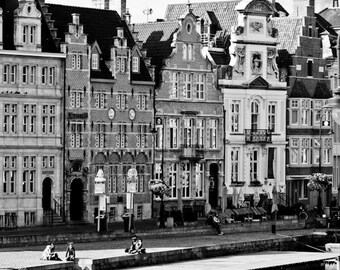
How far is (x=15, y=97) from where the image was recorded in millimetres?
65938

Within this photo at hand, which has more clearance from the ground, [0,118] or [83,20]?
[83,20]

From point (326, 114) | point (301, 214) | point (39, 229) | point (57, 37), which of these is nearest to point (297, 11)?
point (326, 114)

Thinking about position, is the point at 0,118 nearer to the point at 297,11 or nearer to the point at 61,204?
the point at 61,204

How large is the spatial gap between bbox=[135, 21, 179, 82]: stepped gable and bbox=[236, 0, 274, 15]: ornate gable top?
4116 mm

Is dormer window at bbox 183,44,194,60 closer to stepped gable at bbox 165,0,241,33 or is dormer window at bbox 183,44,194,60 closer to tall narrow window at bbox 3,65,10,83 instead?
stepped gable at bbox 165,0,241,33

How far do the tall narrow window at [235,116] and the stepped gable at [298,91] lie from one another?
416 centimetres

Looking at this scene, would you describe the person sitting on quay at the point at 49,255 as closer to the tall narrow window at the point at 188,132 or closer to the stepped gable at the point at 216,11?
the tall narrow window at the point at 188,132

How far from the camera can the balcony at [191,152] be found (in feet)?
245

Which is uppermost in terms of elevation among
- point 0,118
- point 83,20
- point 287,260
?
point 83,20

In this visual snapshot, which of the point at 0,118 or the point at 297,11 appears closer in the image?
the point at 0,118

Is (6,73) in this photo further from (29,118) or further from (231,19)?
(231,19)

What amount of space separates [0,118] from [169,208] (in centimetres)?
1133

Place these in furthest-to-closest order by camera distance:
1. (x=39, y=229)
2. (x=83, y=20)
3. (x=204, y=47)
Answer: (x=204, y=47), (x=83, y=20), (x=39, y=229)

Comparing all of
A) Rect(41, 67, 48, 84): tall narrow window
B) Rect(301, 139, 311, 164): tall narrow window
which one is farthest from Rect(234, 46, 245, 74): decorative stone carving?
Rect(41, 67, 48, 84): tall narrow window
